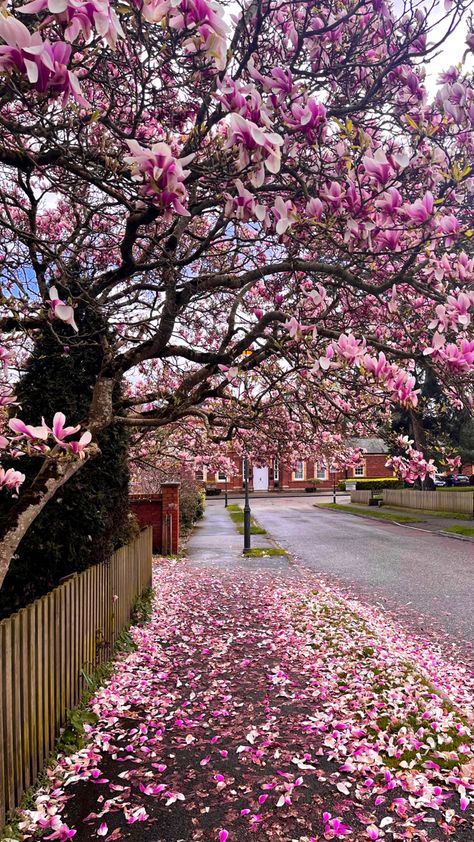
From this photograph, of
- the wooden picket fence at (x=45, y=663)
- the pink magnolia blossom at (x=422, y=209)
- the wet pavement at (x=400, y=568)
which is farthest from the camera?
the wet pavement at (x=400, y=568)

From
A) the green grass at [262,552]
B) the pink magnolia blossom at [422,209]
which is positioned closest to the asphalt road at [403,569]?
the green grass at [262,552]

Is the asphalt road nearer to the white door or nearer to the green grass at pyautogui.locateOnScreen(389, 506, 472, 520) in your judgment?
the green grass at pyautogui.locateOnScreen(389, 506, 472, 520)

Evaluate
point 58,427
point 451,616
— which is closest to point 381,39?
point 58,427

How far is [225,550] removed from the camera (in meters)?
17.6

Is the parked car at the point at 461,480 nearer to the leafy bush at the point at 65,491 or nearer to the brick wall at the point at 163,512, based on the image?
the brick wall at the point at 163,512

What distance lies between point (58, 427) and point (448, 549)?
16.9 metres

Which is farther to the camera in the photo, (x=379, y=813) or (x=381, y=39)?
(x=381, y=39)

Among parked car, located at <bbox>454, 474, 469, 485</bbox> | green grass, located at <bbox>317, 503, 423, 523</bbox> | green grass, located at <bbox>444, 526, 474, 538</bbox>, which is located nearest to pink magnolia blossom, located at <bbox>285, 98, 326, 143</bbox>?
green grass, located at <bbox>444, 526, 474, 538</bbox>

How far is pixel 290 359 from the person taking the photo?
Result: 5.96m

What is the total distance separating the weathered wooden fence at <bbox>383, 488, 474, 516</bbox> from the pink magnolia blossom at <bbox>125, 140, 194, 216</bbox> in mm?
27882

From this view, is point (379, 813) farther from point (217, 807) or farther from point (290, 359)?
point (290, 359)

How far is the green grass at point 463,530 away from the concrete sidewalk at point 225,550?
23.8ft

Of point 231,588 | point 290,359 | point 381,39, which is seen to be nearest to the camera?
point 381,39

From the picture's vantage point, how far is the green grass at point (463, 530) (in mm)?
20788
